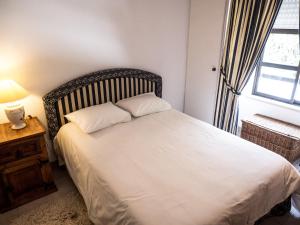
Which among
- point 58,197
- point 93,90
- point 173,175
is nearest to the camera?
point 173,175

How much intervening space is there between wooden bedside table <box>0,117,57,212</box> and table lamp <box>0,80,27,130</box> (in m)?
0.08

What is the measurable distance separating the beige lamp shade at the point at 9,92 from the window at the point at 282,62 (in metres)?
3.04

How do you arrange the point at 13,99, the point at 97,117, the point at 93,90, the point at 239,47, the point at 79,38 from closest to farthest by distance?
the point at 13,99 → the point at 97,117 → the point at 79,38 → the point at 93,90 → the point at 239,47

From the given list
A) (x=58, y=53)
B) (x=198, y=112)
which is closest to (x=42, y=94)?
(x=58, y=53)

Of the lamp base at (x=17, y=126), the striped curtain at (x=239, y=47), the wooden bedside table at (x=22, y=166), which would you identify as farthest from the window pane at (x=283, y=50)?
the lamp base at (x=17, y=126)

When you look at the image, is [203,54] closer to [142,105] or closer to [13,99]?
[142,105]

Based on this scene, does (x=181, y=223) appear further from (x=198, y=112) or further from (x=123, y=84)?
(x=198, y=112)

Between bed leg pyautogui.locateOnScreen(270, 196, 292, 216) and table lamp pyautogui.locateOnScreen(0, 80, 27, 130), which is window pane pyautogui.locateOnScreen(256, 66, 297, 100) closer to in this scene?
bed leg pyautogui.locateOnScreen(270, 196, 292, 216)

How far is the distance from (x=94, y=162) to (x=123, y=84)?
1282 millimetres

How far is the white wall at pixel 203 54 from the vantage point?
9.65 ft

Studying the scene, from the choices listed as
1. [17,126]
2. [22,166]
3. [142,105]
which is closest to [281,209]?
[142,105]

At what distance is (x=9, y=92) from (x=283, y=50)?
10.7ft

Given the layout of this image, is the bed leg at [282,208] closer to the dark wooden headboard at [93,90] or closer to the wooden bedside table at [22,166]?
the dark wooden headboard at [93,90]

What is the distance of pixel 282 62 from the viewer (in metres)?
3.01
